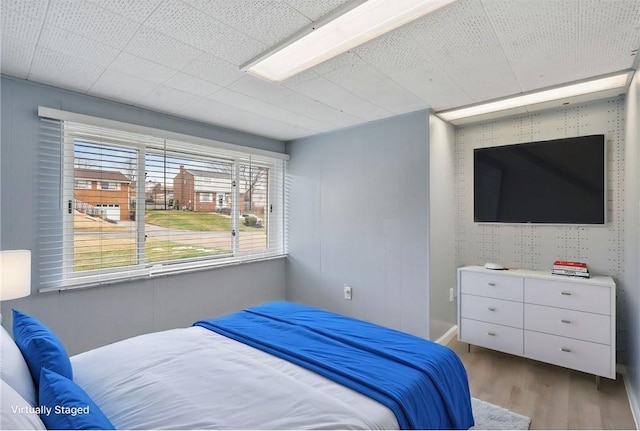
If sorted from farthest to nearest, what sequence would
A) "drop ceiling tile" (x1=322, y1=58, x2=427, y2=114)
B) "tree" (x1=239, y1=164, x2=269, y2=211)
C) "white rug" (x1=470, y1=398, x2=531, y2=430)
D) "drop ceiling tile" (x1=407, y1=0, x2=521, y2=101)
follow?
1. "tree" (x1=239, y1=164, x2=269, y2=211)
2. "drop ceiling tile" (x1=322, y1=58, x2=427, y2=114)
3. "white rug" (x1=470, y1=398, x2=531, y2=430)
4. "drop ceiling tile" (x1=407, y1=0, x2=521, y2=101)

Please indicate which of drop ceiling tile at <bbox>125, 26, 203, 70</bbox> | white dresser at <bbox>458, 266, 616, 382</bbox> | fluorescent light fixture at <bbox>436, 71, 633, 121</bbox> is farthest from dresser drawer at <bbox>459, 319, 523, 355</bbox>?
drop ceiling tile at <bbox>125, 26, 203, 70</bbox>

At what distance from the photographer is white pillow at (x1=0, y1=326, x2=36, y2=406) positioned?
1.04 meters

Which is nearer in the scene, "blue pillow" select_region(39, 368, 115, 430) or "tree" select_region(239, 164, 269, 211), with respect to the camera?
"blue pillow" select_region(39, 368, 115, 430)

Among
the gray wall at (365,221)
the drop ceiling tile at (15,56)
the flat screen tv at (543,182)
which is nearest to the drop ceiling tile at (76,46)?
the drop ceiling tile at (15,56)

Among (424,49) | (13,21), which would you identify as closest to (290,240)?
(424,49)

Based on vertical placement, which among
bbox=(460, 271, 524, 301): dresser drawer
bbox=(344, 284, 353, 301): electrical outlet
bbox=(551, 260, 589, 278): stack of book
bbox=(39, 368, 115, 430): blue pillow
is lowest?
bbox=(344, 284, 353, 301): electrical outlet

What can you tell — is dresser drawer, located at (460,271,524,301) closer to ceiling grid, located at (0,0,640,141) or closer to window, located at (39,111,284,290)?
ceiling grid, located at (0,0,640,141)

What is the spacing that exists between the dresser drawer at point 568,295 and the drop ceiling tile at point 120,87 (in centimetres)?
358

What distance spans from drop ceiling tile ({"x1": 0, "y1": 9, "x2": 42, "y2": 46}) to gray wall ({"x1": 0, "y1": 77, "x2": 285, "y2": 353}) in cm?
74

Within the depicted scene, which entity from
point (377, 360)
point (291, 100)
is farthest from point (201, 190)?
point (377, 360)

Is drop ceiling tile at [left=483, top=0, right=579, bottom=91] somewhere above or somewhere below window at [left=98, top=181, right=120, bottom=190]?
above

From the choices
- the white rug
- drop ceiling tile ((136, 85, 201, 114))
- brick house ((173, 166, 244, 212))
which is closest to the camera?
the white rug

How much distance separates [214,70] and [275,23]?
74 cm

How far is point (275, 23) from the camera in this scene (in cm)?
168
